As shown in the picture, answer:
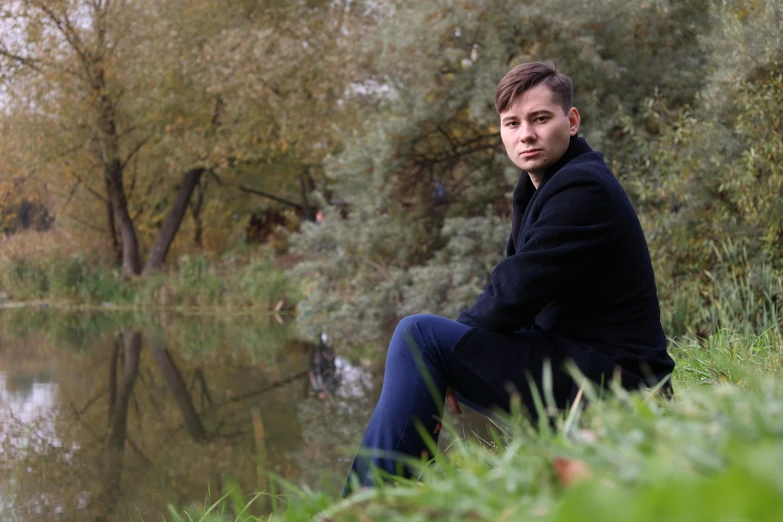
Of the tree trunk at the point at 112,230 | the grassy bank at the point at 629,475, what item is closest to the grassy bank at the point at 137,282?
the tree trunk at the point at 112,230

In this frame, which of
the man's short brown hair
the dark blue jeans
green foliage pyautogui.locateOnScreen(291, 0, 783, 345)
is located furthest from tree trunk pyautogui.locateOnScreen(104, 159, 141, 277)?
the dark blue jeans

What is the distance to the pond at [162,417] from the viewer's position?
536 centimetres

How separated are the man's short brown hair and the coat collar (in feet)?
0.40

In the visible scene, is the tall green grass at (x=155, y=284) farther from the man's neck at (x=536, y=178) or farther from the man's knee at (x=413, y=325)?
the man's knee at (x=413, y=325)

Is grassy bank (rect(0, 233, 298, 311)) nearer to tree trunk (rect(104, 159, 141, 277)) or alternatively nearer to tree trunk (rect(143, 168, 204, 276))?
tree trunk (rect(104, 159, 141, 277))

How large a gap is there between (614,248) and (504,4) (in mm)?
7601

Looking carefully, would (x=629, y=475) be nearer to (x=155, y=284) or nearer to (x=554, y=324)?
(x=554, y=324)

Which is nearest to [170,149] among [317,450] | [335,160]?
[335,160]

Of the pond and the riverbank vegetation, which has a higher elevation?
the riverbank vegetation

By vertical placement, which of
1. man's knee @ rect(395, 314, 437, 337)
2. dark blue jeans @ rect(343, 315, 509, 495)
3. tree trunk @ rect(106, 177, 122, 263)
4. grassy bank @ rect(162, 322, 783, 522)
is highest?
grassy bank @ rect(162, 322, 783, 522)

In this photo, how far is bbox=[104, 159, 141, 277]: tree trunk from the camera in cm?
1944

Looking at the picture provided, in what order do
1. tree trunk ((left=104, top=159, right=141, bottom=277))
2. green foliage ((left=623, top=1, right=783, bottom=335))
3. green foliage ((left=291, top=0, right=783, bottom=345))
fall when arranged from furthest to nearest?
tree trunk ((left=104, top=159, right=141, bottom=277)) < green foliage ((left=291, top=0, right=783, bottom=345)) < green foliage ((left=623, top=1, right=783, bottom=335))

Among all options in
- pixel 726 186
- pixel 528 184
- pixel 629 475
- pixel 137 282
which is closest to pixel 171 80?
pixel 137 282

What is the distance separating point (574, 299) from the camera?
8.81ft
